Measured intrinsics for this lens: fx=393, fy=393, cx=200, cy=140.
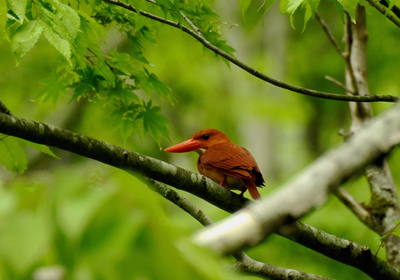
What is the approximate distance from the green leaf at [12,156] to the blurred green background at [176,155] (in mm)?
139

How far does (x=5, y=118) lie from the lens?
1917 millimetres

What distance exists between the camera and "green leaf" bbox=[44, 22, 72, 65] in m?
1.91

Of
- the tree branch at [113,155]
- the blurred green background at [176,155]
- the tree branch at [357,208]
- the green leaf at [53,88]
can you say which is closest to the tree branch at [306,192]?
the blurred green background at [176,155]

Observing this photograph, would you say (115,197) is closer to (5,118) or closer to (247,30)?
(5,118)

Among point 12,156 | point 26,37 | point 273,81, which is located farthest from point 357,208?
point 26,37

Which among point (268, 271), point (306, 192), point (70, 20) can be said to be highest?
point (306, 192)

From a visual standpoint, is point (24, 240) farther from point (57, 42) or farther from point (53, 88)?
point (53, 88)

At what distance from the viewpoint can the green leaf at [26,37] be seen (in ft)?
6.31

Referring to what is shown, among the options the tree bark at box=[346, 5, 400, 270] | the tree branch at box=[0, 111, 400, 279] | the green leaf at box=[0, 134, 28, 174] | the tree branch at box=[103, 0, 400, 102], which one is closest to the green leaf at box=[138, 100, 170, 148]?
the tree branch at box=[103, 0, 400, 102]

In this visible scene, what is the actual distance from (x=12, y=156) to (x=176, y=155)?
22.7ft

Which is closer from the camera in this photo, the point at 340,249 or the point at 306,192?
the point at 306,192

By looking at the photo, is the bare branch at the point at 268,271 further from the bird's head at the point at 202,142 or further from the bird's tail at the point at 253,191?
the bird's head at the point at 202,142

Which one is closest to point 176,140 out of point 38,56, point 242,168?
point 38,56

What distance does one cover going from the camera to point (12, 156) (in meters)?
2.35
